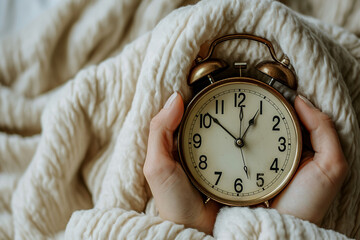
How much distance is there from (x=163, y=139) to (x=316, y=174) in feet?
0.95

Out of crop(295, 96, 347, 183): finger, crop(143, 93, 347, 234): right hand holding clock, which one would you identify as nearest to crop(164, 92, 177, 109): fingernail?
crop(143, 93, 347, 234): right hand holding clock

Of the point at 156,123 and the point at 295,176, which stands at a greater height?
the point at 156,123

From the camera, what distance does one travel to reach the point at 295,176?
0.64 metres

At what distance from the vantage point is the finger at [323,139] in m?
0.61

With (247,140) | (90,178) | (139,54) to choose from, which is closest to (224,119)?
(247,140)

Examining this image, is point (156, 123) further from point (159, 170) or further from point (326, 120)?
point (326, 120)

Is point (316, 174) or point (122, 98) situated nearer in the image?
point (316, 174)

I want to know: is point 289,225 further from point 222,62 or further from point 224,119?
point 222,62

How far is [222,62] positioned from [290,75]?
13cm

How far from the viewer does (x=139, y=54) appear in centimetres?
77

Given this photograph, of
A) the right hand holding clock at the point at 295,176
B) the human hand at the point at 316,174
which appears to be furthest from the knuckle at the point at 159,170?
the human hand at the point at 316,174

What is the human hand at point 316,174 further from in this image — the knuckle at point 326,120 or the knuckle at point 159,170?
the knuckle at point 159,170

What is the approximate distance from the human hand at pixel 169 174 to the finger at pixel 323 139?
0.23m

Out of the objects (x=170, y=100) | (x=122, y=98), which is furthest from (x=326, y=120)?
(x=122, y=98)
